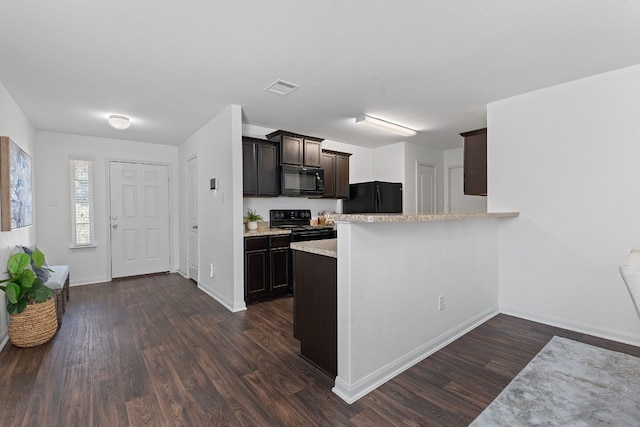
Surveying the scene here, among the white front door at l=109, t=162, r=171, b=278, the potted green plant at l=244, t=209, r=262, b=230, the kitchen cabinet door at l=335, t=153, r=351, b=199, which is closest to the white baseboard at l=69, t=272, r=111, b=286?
the white front door at l=109, t=162, r=171, b=278

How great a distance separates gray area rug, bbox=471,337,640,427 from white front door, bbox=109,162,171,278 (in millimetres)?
5194

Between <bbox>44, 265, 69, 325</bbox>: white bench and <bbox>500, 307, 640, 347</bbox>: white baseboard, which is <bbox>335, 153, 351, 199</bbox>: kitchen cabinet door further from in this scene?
<bbox>44, 265, 69, 325</bbox>: white bench

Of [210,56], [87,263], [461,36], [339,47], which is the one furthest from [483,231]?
[87,263]

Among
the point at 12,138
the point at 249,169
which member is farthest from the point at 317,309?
the point at 12,138

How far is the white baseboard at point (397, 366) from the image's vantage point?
1.83m

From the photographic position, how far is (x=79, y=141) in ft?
15.0

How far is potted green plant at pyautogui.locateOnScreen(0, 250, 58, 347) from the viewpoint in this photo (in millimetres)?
2479

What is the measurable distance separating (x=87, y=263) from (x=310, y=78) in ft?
14.6

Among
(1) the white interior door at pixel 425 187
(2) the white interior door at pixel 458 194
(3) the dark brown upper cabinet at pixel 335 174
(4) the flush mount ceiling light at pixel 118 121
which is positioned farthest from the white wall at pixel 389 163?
(4) the flush mount ceiling light at pixel 118 121

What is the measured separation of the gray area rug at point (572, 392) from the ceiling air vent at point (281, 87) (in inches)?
Answer: 112

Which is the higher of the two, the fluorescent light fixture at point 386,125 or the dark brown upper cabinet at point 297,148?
the fluorescent light fixture at point 386,125

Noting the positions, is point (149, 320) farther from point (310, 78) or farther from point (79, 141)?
point (79, 141)

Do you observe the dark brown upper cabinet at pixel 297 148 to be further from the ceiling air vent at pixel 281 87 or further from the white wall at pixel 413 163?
the white wall at pixel 413 163

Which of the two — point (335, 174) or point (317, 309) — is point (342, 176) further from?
point (317, 309)
